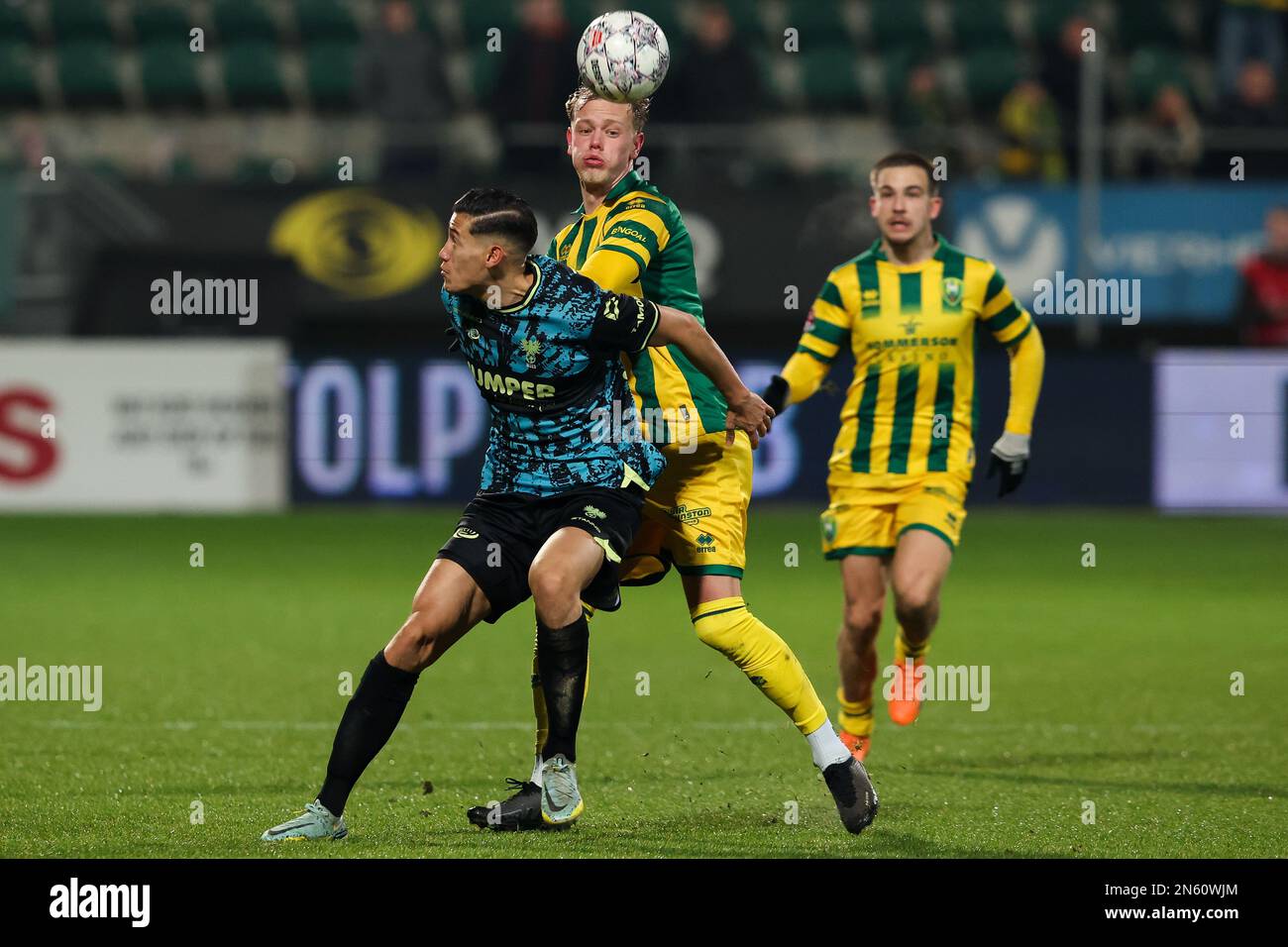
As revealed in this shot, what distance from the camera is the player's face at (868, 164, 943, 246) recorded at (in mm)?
7309

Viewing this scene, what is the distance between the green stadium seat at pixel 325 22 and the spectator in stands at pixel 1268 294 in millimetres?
9059

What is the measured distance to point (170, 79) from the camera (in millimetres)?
20281

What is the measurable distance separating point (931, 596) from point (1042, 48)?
1287cm

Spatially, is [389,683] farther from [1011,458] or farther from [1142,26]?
[1142,26]

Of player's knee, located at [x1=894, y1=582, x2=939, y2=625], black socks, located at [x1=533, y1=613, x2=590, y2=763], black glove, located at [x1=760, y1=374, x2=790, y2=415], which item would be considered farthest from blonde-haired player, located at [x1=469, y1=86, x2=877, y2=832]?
player's knee, located at [x1=894, y1=582, x2=939, y2=625]

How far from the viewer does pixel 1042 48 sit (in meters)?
19.1

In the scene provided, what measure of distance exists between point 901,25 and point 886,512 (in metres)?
14.6

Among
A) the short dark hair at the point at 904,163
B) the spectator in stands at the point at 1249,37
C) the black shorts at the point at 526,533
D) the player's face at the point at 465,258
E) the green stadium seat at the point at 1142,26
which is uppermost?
the green stadium seat at the point at 1142,26

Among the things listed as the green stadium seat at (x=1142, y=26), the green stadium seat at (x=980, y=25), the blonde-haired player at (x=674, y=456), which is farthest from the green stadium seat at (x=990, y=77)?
the blonde-haired player at (x=674, y=456)

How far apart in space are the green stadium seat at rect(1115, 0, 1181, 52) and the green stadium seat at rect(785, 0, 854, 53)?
2.59 metres

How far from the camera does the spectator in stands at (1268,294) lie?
53.8 ft

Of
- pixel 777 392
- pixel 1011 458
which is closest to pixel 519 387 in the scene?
pixel 777 392

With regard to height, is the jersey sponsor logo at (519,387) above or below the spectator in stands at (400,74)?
below

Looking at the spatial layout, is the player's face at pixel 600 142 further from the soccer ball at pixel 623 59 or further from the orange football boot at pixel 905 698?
the orange football boot at pixel 905 698
